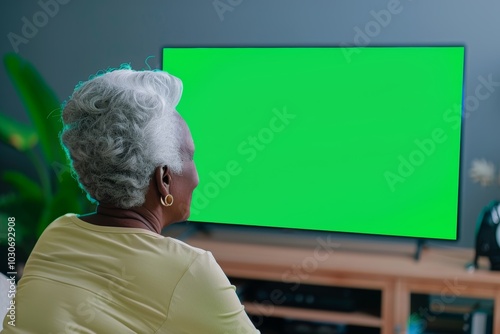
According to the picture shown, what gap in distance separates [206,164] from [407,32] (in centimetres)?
110

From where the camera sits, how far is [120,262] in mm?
1236

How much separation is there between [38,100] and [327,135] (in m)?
1.46

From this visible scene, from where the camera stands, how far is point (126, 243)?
127 cm

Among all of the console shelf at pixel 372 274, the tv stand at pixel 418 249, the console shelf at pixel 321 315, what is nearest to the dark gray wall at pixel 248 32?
the tv stand at pixel 418 249

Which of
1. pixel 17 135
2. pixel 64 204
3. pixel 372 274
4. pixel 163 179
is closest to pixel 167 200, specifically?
pixel 163 179

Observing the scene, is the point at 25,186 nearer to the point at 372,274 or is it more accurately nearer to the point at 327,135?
the point at 327,135

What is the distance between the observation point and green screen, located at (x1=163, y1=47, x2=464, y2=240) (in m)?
2.89

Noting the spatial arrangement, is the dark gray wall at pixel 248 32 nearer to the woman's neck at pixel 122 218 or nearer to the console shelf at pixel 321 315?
the console shelf at pixel 321 315

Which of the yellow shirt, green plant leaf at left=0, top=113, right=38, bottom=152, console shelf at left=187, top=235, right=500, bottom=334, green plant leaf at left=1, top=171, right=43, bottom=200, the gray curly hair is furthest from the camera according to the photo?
green plant leaf at left=0, top=113, right=38, bottom=152

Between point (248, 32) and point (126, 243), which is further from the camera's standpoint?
point (248, 32)

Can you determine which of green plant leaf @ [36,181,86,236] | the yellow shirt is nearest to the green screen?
green plant leaf @ [36,181,86,236]

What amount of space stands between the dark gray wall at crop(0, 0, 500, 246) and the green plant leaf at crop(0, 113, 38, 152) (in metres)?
0.12

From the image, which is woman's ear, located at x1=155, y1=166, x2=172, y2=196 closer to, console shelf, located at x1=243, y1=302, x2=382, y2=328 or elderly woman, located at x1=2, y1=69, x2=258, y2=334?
elderly woman, located at x1=2, y1=69, x2=258, y2=334

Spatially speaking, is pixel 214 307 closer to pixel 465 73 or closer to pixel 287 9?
pixel 465 73
